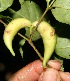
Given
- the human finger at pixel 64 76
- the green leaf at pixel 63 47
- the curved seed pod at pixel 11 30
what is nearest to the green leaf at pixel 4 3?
the curved seed pod at pixel 11 30

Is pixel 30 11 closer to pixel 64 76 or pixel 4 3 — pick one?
pixel 4 3

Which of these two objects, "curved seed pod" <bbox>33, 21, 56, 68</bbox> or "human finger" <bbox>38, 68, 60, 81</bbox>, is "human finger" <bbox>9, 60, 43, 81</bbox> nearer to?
"human finger" <bbox>38, 68, 60, 81</bbox>

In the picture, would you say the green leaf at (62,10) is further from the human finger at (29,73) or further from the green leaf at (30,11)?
the human finger at (29,73)

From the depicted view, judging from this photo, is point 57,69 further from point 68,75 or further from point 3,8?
point 3,8

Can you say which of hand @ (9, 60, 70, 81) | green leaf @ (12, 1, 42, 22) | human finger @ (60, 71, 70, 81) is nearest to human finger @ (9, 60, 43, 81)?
hand @ (9, 60, 70, 81)

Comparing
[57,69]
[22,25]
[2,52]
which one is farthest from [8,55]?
[22,25]

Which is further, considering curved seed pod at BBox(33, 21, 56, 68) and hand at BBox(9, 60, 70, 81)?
hand at BBox(9, 60, 70, 81)
